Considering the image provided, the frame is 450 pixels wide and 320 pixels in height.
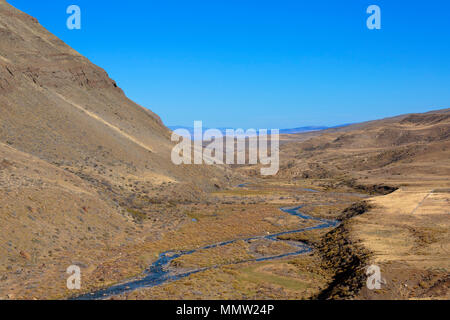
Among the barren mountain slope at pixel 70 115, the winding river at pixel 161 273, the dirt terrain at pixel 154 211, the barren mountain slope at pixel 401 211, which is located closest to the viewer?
the barren mountain slope at pixel 401 211

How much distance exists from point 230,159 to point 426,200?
8643 centimetres

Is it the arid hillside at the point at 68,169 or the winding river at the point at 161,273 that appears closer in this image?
the winding river at the point at 161,273

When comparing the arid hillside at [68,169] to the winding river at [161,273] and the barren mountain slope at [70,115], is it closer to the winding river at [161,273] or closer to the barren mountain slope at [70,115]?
the barren mountain slope at [70,115]

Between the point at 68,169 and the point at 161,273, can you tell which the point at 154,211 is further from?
the point at 161,273

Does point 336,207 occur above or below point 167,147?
below

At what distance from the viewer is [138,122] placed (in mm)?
79438

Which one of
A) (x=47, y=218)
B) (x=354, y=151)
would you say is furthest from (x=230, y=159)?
(x=47, y=218)

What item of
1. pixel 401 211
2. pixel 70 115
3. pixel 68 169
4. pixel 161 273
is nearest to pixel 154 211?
pixel 68 169

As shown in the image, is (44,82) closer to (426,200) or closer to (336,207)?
(336,207)

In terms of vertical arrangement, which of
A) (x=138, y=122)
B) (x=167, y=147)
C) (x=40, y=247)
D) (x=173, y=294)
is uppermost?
(x=138, y=122)

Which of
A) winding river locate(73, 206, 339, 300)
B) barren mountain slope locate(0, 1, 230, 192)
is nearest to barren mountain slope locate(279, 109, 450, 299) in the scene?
winding river locate(73, 206, 339, 300)

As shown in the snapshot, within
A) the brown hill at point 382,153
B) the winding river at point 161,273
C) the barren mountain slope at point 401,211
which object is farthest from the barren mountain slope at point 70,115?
the brown hill at point 382,153

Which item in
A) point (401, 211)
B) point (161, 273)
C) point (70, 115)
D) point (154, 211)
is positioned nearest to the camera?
point (161, 273)

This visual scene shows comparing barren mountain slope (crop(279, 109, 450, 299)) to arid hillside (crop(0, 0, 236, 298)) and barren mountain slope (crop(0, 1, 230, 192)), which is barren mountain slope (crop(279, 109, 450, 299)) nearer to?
arid hillside (crop(0, 0, 236, 298))
